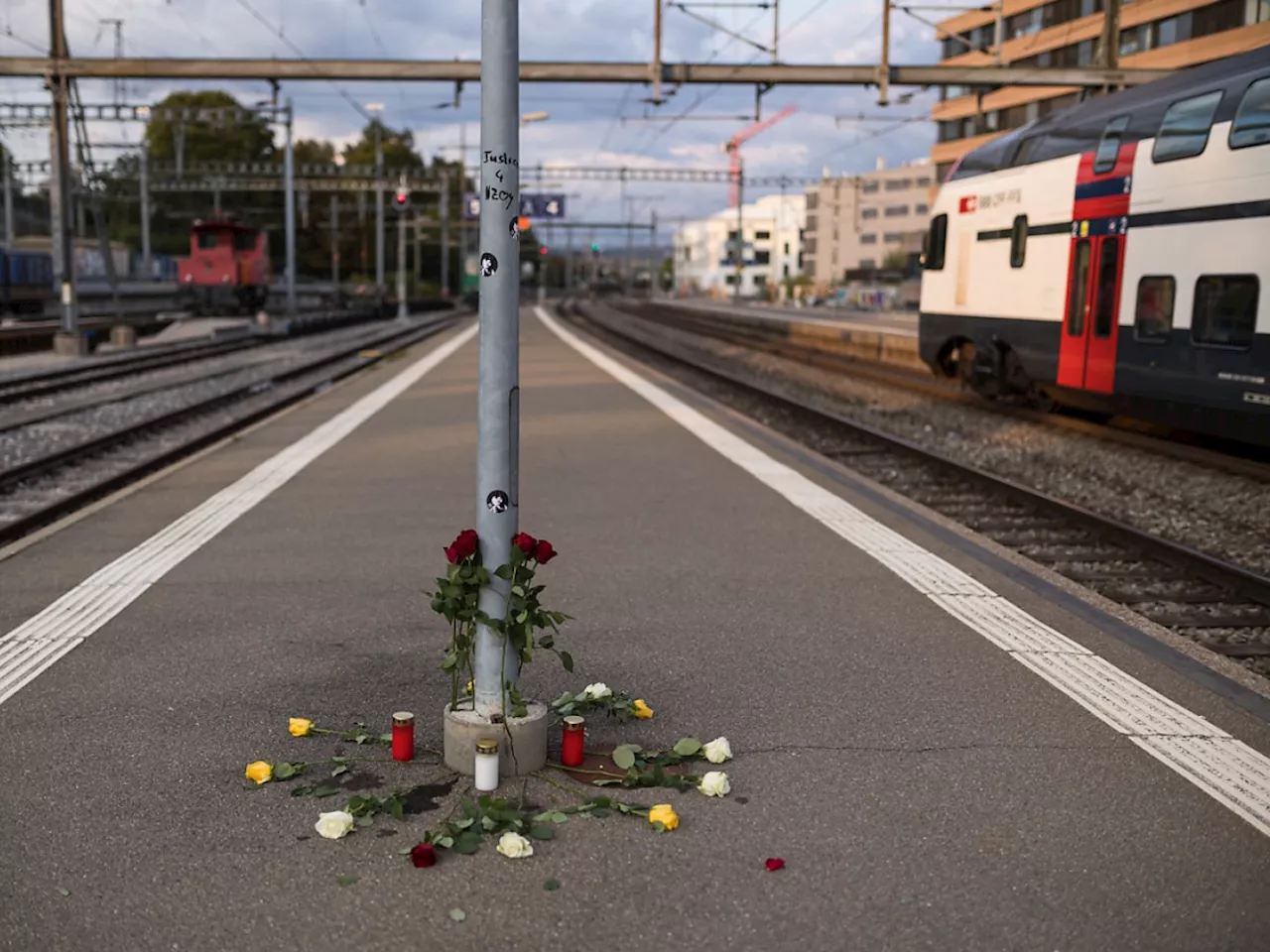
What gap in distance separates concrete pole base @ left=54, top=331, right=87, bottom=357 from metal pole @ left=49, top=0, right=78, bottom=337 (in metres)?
0.12

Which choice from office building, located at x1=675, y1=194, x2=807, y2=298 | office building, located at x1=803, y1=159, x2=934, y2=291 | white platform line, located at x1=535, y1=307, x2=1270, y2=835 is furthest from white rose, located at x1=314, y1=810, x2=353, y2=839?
office building, located at x1=675, y1=194, x2=807, y2=298

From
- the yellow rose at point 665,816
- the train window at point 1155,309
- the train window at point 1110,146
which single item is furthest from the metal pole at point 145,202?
the yellow rose at point 665,816

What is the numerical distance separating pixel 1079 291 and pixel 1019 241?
5.40 feet

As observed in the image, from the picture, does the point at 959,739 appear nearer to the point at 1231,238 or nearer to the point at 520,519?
the point at 520,519

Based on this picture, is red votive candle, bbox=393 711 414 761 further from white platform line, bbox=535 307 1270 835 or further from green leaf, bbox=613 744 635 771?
white platform line, bbox=535 307 1270 835

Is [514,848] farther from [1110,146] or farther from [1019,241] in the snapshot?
[1019,241]

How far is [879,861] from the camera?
3340 mm

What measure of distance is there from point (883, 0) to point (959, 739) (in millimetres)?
22063

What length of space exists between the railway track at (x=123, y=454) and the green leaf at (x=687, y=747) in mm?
5411

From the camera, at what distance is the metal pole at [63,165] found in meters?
24.7

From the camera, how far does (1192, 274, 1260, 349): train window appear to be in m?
10.2

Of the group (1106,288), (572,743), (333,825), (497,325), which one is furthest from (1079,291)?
(333,825)

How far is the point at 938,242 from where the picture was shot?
1714 cm

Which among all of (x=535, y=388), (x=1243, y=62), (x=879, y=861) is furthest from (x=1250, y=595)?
(x=535, y=388)
